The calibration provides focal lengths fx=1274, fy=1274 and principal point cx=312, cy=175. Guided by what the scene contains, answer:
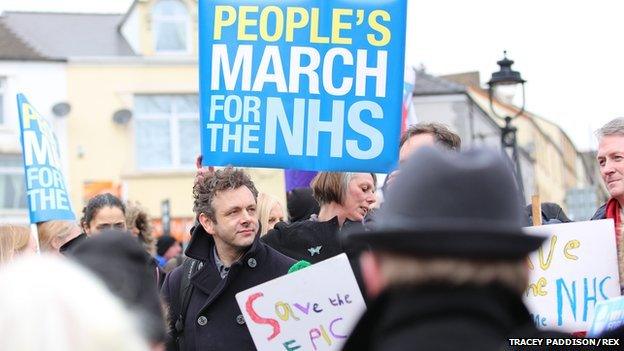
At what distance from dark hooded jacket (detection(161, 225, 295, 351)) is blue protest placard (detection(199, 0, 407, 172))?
449 mm

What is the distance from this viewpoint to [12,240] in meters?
5.62

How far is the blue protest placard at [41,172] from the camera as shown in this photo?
7.79 m

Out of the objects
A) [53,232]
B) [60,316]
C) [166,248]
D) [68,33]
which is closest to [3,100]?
[68,33]

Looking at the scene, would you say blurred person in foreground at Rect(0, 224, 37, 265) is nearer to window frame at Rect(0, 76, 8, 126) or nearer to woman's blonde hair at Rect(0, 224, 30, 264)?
woman's blonde hair at Rect(0, 224, 30, 264)

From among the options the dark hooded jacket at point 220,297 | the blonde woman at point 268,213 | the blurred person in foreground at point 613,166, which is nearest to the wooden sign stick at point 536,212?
the blurred person in foreground at point 613,166

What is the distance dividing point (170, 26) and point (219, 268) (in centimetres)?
2958

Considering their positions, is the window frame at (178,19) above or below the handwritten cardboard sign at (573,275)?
above

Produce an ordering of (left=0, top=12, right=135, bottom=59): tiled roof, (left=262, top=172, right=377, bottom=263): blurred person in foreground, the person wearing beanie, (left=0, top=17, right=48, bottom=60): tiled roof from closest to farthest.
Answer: (left=262, top=172, right=377, bottom=263): blurred person in foreground, the person wearing beanie, (left=0, top=17, right=48, bottom=60): tiled roof, (left=0, top=12, right=135, bottom=59): tiled roof

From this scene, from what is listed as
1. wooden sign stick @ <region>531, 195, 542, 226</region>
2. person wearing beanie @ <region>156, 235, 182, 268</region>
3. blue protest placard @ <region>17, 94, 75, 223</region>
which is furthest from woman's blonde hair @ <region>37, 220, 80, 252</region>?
person wearing beanie @ <region>156, 235, 182, 268</region>

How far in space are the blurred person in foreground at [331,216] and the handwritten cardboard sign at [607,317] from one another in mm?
2243

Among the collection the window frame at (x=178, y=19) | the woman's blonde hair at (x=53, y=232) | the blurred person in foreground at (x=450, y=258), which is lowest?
the woman's blonde hair at (x=53, y=232)

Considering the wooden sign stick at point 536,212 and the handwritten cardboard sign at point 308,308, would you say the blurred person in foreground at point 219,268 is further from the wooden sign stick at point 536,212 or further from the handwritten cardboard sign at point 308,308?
the wooden sign stick at point 536,212

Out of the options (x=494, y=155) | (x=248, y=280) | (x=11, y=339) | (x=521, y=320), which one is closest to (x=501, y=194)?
(x=494, y=155)

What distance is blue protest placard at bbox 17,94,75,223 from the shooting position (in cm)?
779
